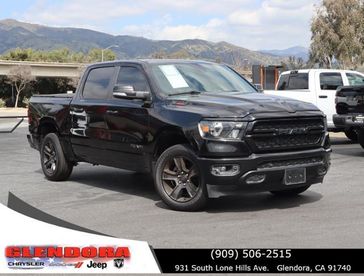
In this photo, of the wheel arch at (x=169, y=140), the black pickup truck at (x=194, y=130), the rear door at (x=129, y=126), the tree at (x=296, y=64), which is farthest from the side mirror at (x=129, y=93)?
the tree at (x=296, y=64)

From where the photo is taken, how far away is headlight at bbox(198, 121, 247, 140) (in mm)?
6492

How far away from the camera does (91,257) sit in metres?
5.03

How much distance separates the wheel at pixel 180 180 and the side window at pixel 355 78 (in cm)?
1069

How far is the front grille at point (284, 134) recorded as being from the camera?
6.53 metres

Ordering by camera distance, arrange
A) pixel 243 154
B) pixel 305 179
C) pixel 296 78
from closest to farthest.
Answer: pixel 243 154 → pixel 305 179 → pixel 296 78

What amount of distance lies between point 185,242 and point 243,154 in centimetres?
139

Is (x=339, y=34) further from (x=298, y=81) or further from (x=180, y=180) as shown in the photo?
(x=180, y=180)

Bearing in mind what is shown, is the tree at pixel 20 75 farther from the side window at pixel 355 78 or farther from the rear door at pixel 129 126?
the rear door at pixel 129 126

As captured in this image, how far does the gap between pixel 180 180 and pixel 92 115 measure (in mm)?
2081

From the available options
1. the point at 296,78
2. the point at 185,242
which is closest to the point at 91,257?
the point at 185,242

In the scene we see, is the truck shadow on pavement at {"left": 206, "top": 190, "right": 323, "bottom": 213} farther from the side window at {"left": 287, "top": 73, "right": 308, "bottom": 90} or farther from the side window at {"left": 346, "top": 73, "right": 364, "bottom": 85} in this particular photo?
the side window at {"left": 346, "top": 73, "right": 364, "bottom": 85}

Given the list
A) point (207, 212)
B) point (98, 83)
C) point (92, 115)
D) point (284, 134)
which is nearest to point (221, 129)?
point (284, 134)

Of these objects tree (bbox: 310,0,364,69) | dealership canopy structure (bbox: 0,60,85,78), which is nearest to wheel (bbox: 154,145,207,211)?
tree (bbox: 310,0,364,69)

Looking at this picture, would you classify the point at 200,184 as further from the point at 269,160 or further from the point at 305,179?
the point at 305,179
